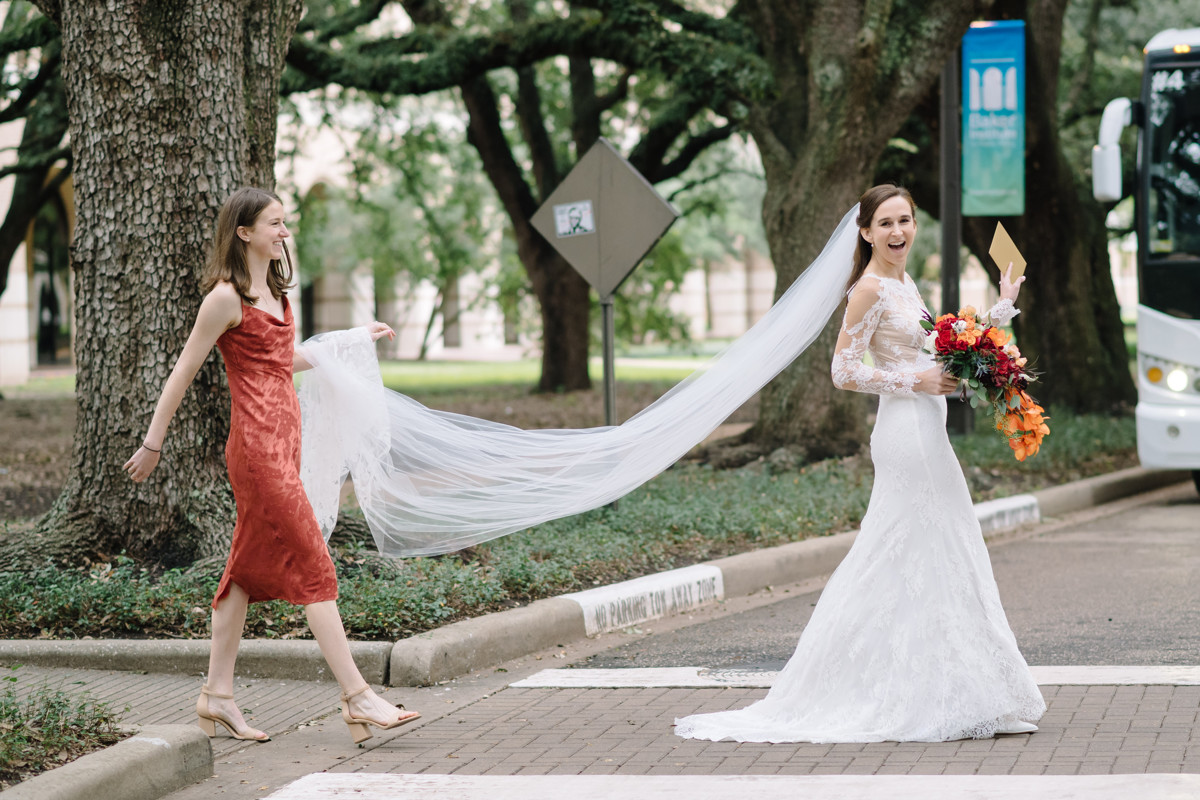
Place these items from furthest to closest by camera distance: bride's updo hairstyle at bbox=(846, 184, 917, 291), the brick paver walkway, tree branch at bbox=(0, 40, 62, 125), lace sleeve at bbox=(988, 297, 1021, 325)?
tree branch at bbox=(0, 40, 62, 125) < bride's updo hairstyle at bbox=(846, 184, 917, 291) < lace sleeve at bbox=(988, 297, 1021, 325) < the brick paver walkway

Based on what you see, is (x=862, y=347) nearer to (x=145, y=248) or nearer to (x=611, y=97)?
(x=145, y=248)

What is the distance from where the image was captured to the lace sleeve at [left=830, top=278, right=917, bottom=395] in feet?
18.3

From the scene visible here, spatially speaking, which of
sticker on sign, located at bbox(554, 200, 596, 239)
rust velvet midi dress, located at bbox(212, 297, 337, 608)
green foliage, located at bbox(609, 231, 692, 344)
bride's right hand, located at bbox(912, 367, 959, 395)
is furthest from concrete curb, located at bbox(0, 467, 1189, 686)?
green foliage, located at bbox(609, 231, 692, 344)

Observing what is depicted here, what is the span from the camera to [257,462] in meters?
5.36

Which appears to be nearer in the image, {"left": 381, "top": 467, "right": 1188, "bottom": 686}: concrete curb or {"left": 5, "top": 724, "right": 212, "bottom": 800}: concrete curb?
{"left": 5, "top": 724, "right": 212, "bottom": 800}: concrete curb

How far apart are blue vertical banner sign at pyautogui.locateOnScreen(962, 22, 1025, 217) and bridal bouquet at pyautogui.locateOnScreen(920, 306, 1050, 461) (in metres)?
10.4

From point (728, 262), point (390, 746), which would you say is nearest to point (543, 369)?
point (390, 746)

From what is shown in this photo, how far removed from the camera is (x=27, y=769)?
4527 mm

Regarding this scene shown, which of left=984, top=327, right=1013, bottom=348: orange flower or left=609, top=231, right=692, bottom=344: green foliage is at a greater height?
left=609, top=231, right=692, bottom=344: green foliage

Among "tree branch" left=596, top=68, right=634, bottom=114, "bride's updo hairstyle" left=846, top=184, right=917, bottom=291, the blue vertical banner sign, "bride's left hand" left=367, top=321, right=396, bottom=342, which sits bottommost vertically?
"bride's left hand" left=367, top=321, right=396, bottom=342

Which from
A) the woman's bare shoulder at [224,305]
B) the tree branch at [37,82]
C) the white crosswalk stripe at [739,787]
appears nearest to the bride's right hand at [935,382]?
the white crosswalk stripe at [739,787]

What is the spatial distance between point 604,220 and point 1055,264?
1013 cm

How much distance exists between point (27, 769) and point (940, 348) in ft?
11.3

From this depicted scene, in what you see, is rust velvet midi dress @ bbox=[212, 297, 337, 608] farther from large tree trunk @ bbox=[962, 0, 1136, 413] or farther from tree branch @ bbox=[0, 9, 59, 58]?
large tree trunk @ bbox=[962, 0, 1136, 413]
